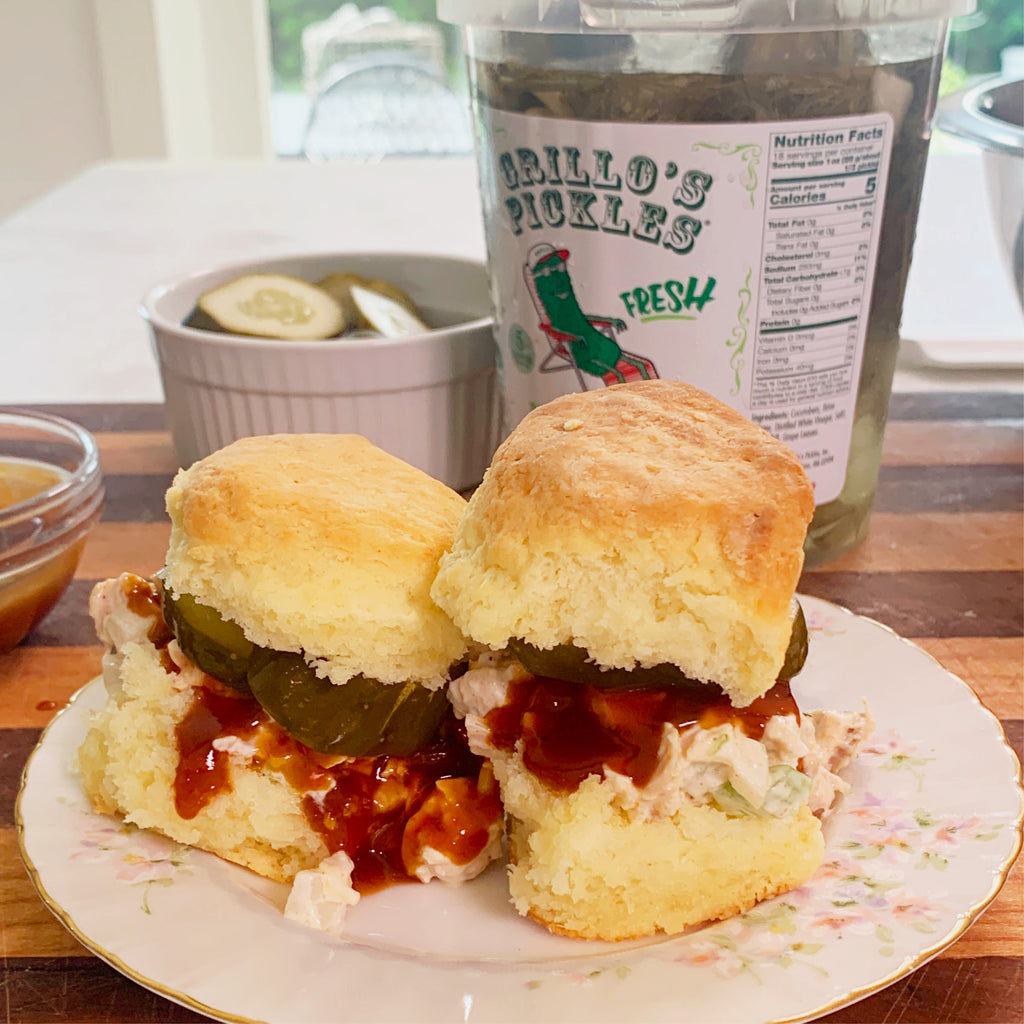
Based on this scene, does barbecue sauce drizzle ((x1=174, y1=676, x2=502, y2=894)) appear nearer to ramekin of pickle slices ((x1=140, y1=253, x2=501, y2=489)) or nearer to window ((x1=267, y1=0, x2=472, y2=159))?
ramekin of pickle slices ((x1=140, y1=253, x2=501, y2=489))

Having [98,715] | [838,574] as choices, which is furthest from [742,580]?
[838,574]

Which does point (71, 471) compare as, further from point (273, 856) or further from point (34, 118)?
point (34, 118)

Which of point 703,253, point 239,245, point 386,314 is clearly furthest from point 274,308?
point 239,245

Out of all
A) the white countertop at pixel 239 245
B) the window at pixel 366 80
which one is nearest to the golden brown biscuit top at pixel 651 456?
the white countertop at pixel 239 245

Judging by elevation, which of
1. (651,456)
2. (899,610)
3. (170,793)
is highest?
(651,456)

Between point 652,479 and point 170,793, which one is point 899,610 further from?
point 170,793

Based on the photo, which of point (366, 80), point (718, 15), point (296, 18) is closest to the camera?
point (718, 15)

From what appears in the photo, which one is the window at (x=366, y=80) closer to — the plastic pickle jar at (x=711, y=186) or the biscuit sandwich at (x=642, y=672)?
A: the plastic pickle jar at (x=711, y=186)
